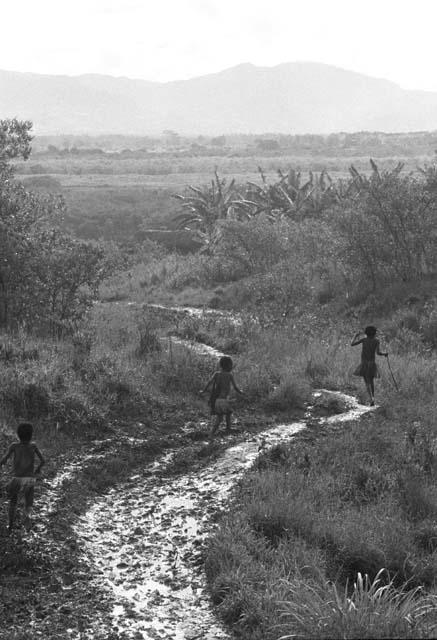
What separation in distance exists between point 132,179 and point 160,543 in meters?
78.4

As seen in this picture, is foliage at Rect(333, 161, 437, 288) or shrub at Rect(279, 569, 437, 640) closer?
shrub at Rect(279, 569, 437, 640)

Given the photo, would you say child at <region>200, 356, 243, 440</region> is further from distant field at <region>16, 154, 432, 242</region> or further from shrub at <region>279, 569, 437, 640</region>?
distant field at <region>16, 154, 432, 242</region>

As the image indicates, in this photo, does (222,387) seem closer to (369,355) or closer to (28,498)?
(369,355)

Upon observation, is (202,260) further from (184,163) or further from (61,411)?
(184,163)

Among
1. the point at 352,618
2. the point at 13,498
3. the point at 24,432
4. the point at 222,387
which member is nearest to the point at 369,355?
the point at 222,387

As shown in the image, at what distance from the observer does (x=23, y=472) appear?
29.1 ft

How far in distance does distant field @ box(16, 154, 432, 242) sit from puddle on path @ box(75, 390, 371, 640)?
43.1 metres

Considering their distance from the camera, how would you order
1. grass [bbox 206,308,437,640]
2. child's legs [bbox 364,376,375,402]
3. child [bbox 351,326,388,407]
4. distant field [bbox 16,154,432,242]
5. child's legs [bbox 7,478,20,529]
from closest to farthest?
1. grass [bbox 206,308,437,640]
2. child's legs [bbox 7,478,20,529]
3. child [bbox 351,326,388,407]
4. child's legs [bbox 364,376,375,402]
5. distant field [bbox 16,154,432,242]

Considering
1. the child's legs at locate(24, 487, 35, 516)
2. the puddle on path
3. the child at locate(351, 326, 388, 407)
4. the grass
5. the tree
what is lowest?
the puddle on path

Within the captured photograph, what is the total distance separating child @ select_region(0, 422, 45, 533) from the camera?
8719 millimetres

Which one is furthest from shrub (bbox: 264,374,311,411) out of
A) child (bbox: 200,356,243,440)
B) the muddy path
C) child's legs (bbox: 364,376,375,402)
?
child (bbox: 200,356,243,440)

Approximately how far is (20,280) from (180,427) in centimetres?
697

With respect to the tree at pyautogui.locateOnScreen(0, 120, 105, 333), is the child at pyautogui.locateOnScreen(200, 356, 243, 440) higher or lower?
lower

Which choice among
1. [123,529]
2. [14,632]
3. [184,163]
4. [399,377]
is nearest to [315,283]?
[399,377]
